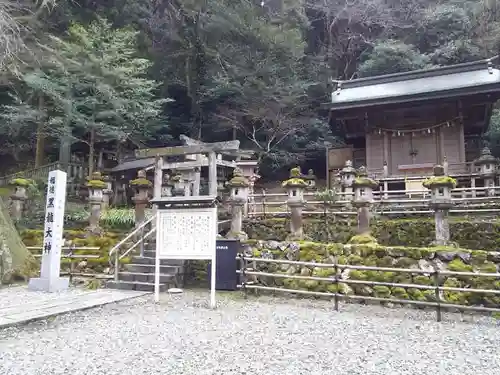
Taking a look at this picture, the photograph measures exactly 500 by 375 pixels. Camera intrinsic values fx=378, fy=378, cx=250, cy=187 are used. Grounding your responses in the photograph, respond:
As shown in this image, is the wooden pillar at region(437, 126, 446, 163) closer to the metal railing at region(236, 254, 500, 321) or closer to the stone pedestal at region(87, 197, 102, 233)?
the metal railing at region(236, 254, 500, 321)

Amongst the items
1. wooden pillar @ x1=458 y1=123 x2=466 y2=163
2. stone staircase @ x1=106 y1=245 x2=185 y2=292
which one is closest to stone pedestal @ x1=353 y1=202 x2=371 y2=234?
stone staircase @ x1=106 y1=245 x2=185 y2=292

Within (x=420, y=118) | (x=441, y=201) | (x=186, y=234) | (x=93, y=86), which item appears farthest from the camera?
(x=93, y=86)

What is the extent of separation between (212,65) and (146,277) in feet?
55.8

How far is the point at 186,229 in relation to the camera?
729cm

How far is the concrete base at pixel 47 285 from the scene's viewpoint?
824 cm

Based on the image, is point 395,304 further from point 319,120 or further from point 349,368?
A: point 319,120

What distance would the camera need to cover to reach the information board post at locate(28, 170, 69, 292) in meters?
8.31

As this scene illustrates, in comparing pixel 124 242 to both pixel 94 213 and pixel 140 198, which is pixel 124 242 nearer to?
pixel 140 198

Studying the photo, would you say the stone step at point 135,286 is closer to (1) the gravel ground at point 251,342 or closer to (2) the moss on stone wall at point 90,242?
(2) the moss on stone wall at point 90,242

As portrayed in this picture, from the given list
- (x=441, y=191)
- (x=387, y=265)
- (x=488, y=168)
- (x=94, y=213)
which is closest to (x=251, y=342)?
(x=387, y=265)

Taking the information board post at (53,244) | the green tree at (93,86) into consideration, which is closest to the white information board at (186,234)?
the information board post at (53,244)

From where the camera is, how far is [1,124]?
18.9m

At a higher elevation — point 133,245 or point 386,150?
point 386,150

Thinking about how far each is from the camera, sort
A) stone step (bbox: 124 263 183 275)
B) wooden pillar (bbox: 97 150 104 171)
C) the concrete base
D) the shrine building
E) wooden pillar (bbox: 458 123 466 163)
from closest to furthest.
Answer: the concrete base → stone step (bbox: 124 263 183 275) → the shrine building → wooden pillar (bbox: 458 123 466 163) → wooden pillar (bbox: 97 150 104 171)
